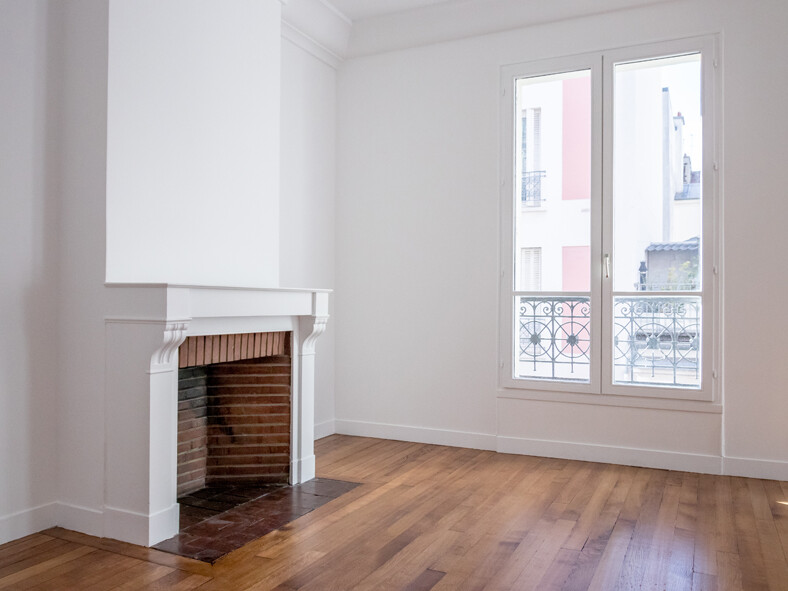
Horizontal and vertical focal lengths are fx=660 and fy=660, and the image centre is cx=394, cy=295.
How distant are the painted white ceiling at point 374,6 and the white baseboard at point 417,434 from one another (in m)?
3.14

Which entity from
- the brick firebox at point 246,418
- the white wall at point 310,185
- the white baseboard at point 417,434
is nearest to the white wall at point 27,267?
the brick firebox at point 246,418

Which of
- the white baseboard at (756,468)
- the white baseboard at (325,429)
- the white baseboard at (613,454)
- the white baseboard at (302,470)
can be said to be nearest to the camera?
the white baseboard at (302,470)

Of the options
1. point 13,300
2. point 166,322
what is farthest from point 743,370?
point 13,300

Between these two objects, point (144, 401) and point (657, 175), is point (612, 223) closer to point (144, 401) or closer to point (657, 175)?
point (657, 175)

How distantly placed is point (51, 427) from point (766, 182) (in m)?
4.19

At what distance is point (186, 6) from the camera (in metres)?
3.46

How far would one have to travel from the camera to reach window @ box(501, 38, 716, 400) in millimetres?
4219

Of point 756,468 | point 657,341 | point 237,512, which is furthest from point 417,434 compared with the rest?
point 756,468

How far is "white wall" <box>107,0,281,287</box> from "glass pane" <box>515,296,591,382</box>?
5.92 feet

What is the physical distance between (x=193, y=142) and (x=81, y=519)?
6.35 ft

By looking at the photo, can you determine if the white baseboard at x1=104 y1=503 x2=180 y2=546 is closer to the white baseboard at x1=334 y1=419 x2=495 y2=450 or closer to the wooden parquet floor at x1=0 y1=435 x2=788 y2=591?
the wooden parquet floor at x1=0 y1=435 x2=788 y2=591

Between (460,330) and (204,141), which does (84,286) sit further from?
(460,330)

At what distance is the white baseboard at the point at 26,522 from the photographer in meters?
2.85

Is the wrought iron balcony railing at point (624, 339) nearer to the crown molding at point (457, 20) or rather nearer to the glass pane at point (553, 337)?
the glass pane at point (553, 337)
